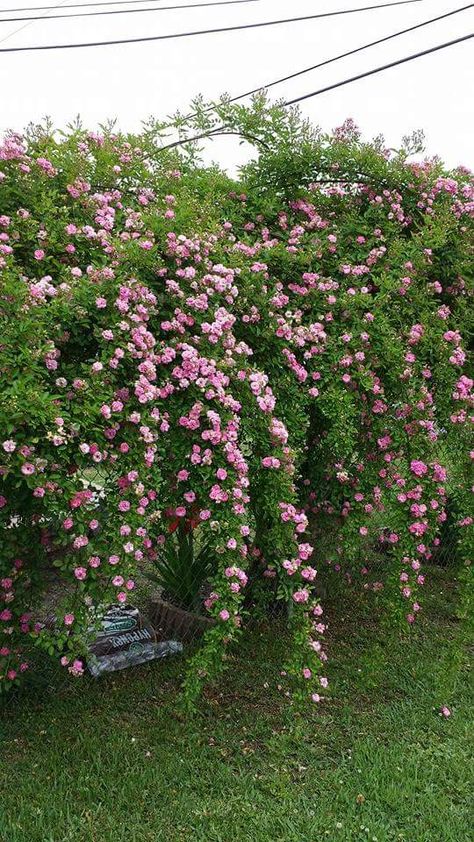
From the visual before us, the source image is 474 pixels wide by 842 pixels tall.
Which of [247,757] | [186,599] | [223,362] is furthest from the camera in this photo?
[186,599]

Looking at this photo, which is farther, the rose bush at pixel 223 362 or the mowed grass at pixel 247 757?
the mowed grass at pixel 247 757

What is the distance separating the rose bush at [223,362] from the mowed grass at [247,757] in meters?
0.37

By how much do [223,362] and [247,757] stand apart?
1.60 m

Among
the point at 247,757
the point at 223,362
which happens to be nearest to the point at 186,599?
the point at 247,757

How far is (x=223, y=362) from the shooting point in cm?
265

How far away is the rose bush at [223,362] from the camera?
2.43 metres

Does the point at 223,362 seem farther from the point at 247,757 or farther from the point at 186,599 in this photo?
the point at 186,599

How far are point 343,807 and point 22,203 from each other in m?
2.51

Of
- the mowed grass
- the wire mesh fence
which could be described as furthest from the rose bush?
the mowed grass

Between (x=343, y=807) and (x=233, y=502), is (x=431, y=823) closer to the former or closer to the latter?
(x=343, y=807)

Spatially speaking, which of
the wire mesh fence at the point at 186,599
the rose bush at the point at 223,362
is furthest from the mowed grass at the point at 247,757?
the rose bush at the point at 223,362

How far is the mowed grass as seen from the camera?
102 inches

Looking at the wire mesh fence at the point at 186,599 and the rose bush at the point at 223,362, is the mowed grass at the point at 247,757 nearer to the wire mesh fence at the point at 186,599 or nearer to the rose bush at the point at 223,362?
the wire mesh fence at the point at 186,599

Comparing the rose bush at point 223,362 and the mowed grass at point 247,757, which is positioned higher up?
the rose bush at point 223,362
